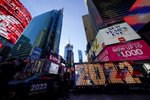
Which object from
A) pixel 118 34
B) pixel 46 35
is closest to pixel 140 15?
pixel 118 34

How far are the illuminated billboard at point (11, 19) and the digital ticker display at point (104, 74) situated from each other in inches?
1000

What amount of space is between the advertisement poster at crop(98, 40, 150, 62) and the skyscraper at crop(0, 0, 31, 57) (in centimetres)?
2805

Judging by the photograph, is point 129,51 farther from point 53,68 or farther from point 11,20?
point 11,20

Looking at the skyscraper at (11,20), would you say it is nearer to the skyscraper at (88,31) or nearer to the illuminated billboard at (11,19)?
the illuminated billboard at (11,19)

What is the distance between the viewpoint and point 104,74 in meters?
8.95

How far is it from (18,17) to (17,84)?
33758mm

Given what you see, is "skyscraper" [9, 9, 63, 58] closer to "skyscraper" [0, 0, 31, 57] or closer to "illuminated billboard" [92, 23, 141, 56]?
"skyscraper" [0, 0, 31, 57]

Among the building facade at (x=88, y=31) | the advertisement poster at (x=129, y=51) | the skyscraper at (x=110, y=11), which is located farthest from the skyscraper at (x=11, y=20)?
the building facade at (x=88, y=31)

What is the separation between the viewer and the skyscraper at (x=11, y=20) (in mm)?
24031

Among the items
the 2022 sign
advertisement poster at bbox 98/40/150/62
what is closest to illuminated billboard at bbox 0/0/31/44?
the 2022 sign

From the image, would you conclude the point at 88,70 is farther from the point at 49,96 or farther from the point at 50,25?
the point at 50,25

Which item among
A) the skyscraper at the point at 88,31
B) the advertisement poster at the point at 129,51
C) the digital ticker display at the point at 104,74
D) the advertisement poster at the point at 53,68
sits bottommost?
the digital ticker display at the point at 104,74

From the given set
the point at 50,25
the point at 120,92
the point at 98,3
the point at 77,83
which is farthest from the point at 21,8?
the point at 50,25

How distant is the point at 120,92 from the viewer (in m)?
7.69
